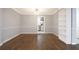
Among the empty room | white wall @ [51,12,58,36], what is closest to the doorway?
the empty room

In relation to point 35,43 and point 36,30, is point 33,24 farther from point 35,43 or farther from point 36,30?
point 35,43

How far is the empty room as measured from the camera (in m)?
2.15

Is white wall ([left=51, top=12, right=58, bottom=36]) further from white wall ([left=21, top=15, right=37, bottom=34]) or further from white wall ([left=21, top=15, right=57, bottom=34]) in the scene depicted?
white wall ([left=21, top=15, right=37, bottom=34])

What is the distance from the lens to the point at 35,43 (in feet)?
7.49

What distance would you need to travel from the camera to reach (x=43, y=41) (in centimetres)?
237

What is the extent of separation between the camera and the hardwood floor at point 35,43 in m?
2.12

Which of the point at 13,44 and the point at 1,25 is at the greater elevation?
the point at 1,25

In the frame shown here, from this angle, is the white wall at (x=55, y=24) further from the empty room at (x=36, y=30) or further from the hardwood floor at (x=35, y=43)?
the hardwood floor at (x=35, y=43)

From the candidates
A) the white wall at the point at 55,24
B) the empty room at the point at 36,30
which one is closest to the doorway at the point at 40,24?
the empty room at the point at 36,30

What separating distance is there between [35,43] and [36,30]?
285mm
